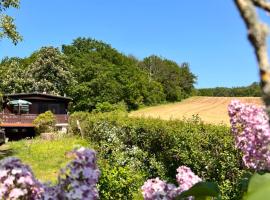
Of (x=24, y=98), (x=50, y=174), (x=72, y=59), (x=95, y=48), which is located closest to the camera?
(x=50, y=174)

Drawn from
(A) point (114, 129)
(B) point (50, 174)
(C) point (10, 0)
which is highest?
(C) point (10, 0)

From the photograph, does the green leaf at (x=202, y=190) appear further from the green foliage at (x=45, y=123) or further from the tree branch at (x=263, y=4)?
the green foliage at (x=45, y=123)

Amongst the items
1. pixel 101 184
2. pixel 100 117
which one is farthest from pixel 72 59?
pixel 101 184

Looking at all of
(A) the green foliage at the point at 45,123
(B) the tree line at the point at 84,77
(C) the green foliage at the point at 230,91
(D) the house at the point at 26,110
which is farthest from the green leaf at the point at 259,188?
(C) the green foliage at the point at 230,91

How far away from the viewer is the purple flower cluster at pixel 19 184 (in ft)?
7.66

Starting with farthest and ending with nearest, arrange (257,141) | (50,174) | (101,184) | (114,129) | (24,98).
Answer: (24,98) < (114,129) < (50,174) < (101,184) < (257,141)

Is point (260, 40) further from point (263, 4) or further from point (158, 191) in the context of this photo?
point (158, 191)

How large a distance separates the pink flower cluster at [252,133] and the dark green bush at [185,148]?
767 cm

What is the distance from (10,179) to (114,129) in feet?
74.2

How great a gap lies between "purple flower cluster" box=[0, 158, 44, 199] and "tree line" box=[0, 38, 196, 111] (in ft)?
177

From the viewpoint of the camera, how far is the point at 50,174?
2127 cm

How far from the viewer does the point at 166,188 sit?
2.61 m

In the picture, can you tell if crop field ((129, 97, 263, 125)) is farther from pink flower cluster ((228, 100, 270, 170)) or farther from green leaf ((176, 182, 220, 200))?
green leaf ((176, 182, 220, 200))

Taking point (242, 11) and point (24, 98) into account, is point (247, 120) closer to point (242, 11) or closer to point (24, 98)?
point (242, 11)
